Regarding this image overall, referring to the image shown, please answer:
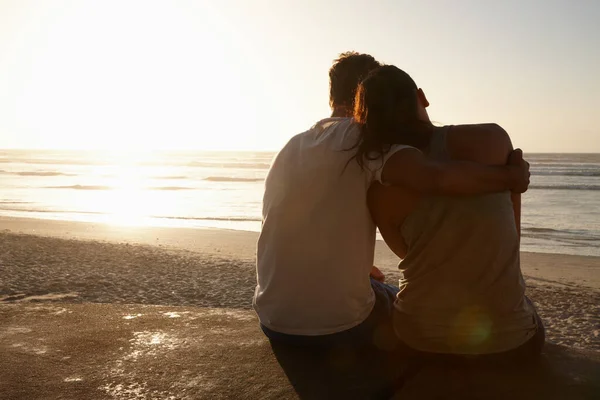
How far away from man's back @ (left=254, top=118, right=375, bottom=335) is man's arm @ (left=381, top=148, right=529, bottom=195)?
150mm

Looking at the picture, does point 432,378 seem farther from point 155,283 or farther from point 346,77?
point 155,283

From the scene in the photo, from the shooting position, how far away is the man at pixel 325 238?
7.57 ft

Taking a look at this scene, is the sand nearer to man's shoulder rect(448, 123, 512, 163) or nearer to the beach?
the beach

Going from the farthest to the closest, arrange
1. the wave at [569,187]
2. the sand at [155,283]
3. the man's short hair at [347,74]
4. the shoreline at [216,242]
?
the wave at [569,187] < the shoreline at [216,242] < the sand at [155,283] < the man's short hair at [347,74]

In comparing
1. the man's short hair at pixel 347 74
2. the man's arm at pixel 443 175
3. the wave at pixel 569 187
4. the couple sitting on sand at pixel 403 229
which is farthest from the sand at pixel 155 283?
the wave at pixel 569 187

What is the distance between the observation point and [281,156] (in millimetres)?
2473

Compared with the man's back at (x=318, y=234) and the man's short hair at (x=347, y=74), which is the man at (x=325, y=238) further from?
the man's short hair at (x=347, y=74)

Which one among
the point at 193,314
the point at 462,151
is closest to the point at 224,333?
the point at 193,314

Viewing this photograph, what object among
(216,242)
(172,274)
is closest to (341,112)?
(172,274)

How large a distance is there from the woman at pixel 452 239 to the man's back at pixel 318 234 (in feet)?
0.34

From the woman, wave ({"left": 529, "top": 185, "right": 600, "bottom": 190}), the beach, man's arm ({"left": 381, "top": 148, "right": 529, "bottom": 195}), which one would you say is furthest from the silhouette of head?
wave ({"left": 529, "top": 185, "right": 600, "bottom": 190})

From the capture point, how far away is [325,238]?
2395 mm

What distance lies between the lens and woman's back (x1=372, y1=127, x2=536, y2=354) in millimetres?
2209

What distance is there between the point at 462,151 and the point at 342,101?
734 millimetres
